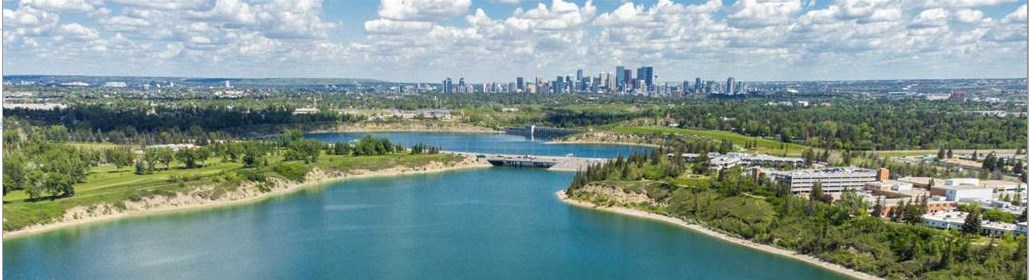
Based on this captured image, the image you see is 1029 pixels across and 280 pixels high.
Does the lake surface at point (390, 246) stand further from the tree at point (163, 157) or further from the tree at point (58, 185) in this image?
the tree at point (163, 157)

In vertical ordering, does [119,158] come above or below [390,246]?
above

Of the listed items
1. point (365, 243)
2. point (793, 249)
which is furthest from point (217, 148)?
point (793, 249)

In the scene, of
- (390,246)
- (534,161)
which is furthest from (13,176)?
(534,161)

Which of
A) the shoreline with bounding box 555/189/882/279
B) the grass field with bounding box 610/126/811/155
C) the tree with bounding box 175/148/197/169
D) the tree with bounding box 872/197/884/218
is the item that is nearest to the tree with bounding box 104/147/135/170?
the tree with bounding box 175/148/197/169

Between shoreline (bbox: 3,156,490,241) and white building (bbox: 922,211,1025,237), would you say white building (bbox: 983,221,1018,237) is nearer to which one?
white building (bbox: 922,211,1025,237)

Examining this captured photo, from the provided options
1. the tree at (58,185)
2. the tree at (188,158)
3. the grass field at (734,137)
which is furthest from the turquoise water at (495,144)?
the tree at (58,185)

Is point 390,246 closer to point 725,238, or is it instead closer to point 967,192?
point 725,238
